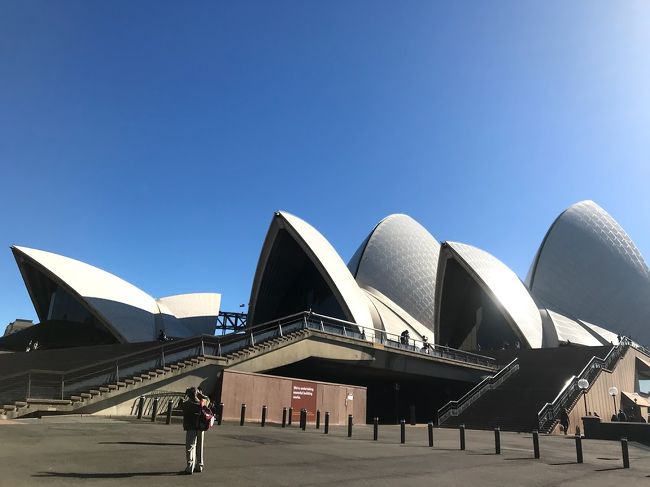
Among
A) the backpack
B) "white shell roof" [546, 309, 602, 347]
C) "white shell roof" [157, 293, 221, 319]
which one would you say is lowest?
the backpack

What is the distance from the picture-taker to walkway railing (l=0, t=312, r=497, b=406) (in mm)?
15555

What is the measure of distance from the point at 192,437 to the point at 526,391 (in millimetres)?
23245

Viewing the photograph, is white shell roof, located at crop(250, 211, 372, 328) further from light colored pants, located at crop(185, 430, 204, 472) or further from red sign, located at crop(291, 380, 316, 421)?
light colored pants, located at crop(185, 430, 204, 472)

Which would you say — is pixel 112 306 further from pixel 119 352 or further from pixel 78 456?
pixel 78 456

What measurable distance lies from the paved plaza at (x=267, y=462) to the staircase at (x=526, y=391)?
954cm

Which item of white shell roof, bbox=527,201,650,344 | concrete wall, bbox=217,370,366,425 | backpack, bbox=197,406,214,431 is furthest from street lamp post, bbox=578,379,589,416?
white shell roof, bbox=527,201,650,344

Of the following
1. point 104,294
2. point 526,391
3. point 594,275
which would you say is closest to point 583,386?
point 526,391

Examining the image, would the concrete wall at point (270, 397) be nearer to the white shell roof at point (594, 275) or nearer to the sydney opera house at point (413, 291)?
the sydney opera house at point (413, 291)

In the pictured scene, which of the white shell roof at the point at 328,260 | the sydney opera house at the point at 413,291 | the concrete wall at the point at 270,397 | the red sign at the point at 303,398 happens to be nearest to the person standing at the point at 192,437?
the concrete wall at the point at 270,397

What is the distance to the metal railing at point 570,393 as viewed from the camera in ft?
69.1

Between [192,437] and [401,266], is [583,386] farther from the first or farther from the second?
[401,266]

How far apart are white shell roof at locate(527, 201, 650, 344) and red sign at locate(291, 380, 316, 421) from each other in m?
38.6

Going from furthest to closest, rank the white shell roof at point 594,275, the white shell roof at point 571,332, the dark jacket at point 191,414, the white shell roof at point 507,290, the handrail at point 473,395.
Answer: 1. the white shell roof at point 594,275
2. the white shell roof at point 571,332
3. the white shell roof at point 507,290
4. the handrail at point 473,395
5. the dark jacket at point 191,414

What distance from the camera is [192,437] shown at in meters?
6.77
